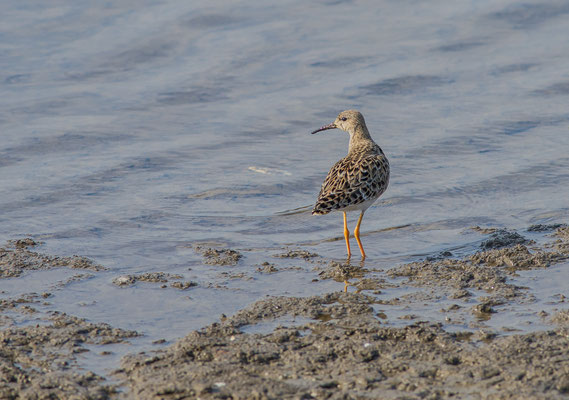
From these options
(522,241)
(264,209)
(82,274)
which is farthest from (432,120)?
(82,274)

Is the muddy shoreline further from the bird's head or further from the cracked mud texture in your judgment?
the bird's head

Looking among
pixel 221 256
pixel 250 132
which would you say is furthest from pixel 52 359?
pixel 250 132

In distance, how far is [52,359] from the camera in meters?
5.48

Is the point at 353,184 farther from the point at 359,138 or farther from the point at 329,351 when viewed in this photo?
the point at 329,351

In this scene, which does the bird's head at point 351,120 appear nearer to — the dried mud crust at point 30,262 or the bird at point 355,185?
the bird at point 355,185

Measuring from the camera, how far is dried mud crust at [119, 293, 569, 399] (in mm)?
4883

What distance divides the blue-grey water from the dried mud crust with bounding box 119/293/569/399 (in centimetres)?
68

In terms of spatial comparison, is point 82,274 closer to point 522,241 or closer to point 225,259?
point 225,259

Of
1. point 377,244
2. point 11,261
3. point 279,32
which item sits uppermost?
point 279,32

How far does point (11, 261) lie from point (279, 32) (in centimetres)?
777

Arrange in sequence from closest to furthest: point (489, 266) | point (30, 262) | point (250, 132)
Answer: point (489, 266) → point (30, 262) → point (250, 132)

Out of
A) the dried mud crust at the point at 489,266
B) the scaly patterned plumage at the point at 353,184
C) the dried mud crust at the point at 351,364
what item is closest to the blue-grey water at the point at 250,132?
the dried mud crust at the point at 489,266

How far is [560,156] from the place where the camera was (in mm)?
10602

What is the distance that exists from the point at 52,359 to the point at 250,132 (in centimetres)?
650
